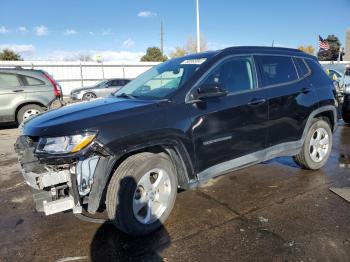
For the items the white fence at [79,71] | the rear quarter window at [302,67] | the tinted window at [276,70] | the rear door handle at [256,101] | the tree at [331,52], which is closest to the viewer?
the rear door handle at [256,101]

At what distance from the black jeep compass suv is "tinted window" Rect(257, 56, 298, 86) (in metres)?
0.02

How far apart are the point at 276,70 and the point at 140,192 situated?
258 centimetres

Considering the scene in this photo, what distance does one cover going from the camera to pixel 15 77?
32.3 feet

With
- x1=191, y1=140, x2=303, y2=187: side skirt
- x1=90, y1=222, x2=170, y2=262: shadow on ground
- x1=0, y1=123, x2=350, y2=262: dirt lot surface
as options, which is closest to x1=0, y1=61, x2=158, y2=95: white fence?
x1=0, y1=123, x2=350, y2=262: dirt lot surface

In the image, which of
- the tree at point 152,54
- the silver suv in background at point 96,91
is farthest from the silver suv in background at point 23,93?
the tree at point 152,54

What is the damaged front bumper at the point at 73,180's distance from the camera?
2.99 meters

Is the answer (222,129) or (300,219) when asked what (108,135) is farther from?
(300,219)

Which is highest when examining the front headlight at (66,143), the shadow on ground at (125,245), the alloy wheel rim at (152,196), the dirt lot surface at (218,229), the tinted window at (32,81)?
the tinted window at (32,81)

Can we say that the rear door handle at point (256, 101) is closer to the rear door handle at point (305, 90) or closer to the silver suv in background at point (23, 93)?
the rear door handle at point (305, 90)

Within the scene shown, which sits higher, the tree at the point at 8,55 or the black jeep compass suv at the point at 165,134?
the tree at the point at 8,55

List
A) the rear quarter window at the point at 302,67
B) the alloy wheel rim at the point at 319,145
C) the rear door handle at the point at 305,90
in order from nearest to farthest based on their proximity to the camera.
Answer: the rear door handle at the point at 305,90, the rear quarter window at the point at 302,67, the alloy wheel rim at the point at 319,145

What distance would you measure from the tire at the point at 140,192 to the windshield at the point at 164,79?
784 mm

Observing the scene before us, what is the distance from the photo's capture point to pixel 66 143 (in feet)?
9.78

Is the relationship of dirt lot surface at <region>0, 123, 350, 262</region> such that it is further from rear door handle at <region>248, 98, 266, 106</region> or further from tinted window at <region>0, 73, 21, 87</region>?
tinted window at <region>0, 73, 21, 87</region>
